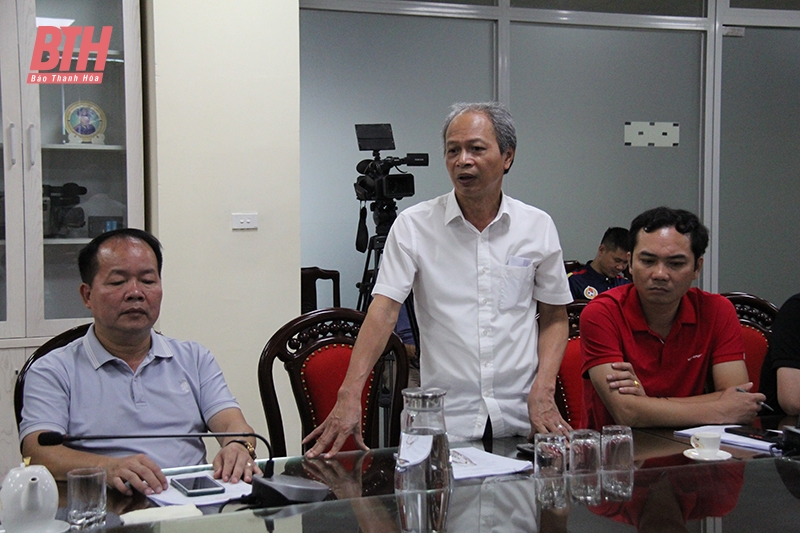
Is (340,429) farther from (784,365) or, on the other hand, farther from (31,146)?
(31,146)

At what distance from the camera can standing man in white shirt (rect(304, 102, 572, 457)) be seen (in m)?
2.00

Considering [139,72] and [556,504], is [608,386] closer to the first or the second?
[556,504]

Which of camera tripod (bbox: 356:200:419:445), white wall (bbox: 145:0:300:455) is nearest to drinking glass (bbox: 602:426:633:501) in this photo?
camera tripod (bbox: 356:200:419:445)

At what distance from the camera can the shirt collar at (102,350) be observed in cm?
183

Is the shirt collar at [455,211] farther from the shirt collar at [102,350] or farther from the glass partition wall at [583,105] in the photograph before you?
the glass partition wall at [583,105]

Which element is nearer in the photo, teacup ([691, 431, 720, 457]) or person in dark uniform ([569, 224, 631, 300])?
teacup ([691, 431, 720, 457])

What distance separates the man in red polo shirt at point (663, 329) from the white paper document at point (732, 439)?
0.17 m

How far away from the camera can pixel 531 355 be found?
207 cm

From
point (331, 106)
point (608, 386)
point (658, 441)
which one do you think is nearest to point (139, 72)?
point (331, 106)

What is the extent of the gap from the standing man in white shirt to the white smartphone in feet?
1.89

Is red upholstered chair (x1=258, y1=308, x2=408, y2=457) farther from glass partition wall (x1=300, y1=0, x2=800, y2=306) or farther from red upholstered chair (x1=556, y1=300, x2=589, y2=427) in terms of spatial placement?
glass partition wall (x1=300, y1=0, x2=800, y2=306)

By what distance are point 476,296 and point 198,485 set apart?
0.89 meters

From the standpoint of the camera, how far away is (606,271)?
3.98 meters

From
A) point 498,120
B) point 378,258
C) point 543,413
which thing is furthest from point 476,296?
point 378,258
